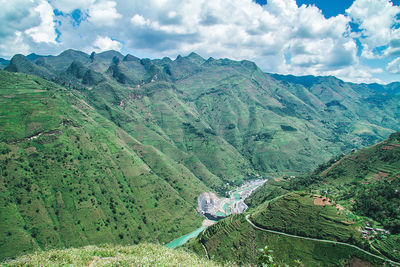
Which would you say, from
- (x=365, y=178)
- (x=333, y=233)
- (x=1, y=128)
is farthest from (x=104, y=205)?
→ (x=365, y=178)

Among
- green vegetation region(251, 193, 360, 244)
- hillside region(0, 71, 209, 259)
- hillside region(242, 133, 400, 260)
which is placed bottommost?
hillside region(242, 133, 400, 260)

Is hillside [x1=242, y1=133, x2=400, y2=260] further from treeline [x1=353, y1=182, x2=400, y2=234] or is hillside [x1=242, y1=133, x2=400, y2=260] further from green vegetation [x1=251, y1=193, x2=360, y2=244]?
green vegetation [x1=251, y1=193, x2=360, y2=244]

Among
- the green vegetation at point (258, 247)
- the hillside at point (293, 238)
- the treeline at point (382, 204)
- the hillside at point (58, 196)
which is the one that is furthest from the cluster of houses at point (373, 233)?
the hillside at point (58, 196)

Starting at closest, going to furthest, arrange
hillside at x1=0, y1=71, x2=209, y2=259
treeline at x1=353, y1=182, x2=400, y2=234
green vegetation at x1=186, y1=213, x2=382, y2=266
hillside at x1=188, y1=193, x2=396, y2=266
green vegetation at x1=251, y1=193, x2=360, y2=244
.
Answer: green vegetation at x1=186, y1=213, x2=382, y2=266 → hillside at x1=188, y1=193, x2=396, y2=266 → green vegetation at x1=251, y1=193, x2=360, y2=244 → treeline at x1=353, y1=182, x2=400, y2=234 → hillside at x1=0, y1=71, x2=209, y2=259

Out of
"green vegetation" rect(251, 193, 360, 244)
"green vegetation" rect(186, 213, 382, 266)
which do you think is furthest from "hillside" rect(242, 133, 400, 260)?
"green vegetation" rect(186, 213, 382, 266)

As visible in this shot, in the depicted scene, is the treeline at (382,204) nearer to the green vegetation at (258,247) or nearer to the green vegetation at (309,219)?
the green vegetation at (309,219)

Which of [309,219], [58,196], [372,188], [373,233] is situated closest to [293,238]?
[309,219]
